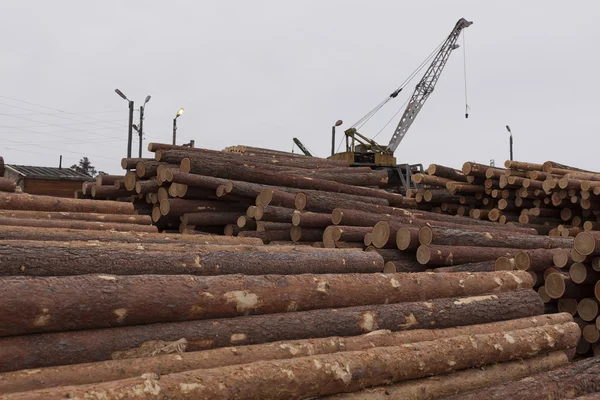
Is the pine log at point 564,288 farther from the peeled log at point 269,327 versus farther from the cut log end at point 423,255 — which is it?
the cut log end at point 423,255

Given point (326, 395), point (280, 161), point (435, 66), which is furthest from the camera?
point (435, 66)

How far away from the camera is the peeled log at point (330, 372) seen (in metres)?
2.84

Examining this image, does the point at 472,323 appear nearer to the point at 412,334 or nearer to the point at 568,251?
the point at 412,334

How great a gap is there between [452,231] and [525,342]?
3.07 m

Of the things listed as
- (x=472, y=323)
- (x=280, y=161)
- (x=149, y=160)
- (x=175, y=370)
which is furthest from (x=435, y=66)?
(x=175, y=370)

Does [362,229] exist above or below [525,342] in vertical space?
above

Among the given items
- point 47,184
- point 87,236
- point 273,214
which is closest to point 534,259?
point 273,214

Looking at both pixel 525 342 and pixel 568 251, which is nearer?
pixel 525 342

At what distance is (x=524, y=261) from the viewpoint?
701 centimetres

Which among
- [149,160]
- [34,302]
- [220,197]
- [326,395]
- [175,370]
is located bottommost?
[326,395]

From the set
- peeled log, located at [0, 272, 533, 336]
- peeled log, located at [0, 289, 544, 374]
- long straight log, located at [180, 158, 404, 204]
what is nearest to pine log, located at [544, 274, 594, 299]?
peeled log, located at [0, 289, 544, 374]

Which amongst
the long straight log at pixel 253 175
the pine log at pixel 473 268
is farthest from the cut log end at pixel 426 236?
the long straight log at pixel 253 175

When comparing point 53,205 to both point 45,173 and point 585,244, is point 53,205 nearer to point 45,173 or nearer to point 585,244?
point 585,244

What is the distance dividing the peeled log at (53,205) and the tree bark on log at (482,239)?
15.6 ft
